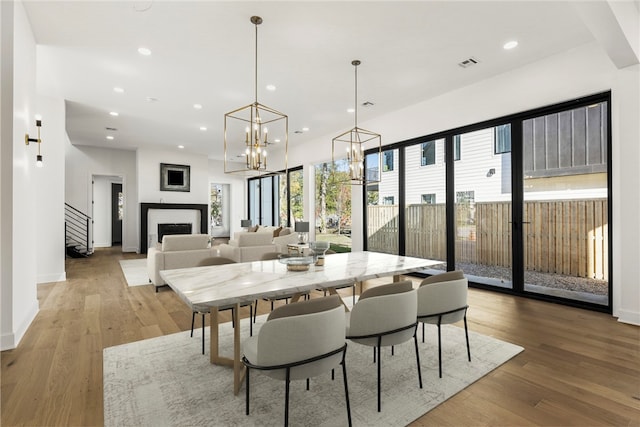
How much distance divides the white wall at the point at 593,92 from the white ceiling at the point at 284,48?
0.62 ft

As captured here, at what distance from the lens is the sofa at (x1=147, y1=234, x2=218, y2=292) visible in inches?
183

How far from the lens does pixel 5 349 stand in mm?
2656

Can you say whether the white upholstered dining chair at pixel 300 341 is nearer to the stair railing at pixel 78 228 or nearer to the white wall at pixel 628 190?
the white wall at pixel 628 190

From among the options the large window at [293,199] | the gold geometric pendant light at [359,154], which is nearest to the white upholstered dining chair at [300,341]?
the gold geometric pendant light at [359,154]

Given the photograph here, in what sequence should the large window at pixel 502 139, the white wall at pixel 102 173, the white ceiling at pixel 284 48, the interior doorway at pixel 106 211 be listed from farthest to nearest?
the interior doorway at pixel 106 211, the white wall at pixel 102 173, the large window at pixel 502 139, the white ceiling at pixel 284 48

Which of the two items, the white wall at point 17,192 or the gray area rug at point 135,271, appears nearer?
the white wall at point 17,192

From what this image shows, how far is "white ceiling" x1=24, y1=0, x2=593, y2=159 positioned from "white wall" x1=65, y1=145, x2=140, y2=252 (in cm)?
404

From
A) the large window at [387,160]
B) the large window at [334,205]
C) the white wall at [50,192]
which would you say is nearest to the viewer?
the white wall at [50,192]

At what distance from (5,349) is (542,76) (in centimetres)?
638

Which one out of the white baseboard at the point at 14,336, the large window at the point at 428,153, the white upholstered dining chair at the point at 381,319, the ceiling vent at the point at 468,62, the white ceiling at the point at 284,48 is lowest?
the white baseboard at the point at 14,336

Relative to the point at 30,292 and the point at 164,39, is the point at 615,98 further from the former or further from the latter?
the point at 30,292

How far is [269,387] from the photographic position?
80.6 inches

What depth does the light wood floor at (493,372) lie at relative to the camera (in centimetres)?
178

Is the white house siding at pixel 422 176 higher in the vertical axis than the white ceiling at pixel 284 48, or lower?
lower
